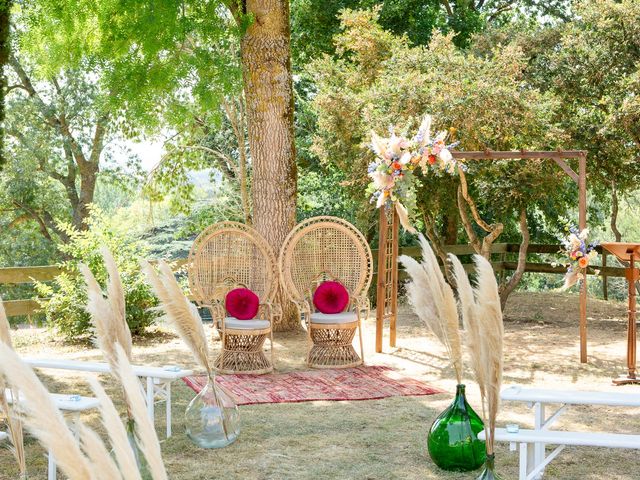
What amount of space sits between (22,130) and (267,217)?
7.76 metres

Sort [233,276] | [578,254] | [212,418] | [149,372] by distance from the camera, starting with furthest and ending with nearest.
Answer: [233,276] → [578,254] → [149,372] → [212,418]

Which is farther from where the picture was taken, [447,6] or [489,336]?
[447,6]

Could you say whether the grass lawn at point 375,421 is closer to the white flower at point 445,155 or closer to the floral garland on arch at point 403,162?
the floral garland on arch at point 403,162

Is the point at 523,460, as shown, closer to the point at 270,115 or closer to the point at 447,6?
the point at 270,115

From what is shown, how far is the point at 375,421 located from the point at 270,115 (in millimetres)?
4014

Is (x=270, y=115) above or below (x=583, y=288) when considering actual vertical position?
above

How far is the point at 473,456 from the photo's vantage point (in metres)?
3.54

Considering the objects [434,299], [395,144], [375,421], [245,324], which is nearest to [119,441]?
[434,299]

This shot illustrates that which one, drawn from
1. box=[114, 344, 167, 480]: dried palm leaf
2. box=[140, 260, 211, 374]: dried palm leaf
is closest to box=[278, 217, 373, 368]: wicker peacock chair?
box=[140, 260, 211, 374]: dried palm leaf

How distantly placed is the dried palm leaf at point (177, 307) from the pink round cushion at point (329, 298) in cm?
360

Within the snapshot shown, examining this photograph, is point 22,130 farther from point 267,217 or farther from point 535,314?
point 535,314

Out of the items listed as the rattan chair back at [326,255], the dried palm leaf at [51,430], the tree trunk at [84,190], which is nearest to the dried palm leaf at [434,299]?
the dried palm leaf at [51,430]

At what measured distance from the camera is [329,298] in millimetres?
6371

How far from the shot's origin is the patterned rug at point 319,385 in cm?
523
